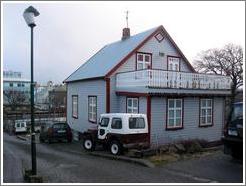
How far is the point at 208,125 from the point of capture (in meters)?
20.1

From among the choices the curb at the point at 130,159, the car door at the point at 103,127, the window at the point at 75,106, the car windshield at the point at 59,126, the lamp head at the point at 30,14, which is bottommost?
the curb at the point at 130,159

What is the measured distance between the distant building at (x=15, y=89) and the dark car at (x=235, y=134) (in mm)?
51959

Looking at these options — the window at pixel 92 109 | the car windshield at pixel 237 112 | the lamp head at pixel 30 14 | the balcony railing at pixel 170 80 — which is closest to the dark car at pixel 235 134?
the car windshield at pixel 237 112

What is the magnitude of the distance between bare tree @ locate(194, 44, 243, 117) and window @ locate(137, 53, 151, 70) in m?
17.8

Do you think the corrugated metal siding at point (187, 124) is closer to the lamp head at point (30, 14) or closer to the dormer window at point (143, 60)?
the dormer window at point (143, 60)

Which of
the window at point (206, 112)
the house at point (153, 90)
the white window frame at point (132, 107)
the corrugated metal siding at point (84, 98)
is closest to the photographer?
the house at point (153, 90)

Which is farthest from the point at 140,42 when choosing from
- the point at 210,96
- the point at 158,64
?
the point at 210,96

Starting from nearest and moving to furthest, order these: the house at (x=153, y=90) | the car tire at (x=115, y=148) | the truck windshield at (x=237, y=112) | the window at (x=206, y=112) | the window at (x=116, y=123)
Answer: the truck windshield at (x=237, y=112) → the car tire at (x=115, y=148) → the window at (x=116, y=123) → the house at (x=153, y=90) → the window at (x=206, y=112)

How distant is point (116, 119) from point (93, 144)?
2.57 meters

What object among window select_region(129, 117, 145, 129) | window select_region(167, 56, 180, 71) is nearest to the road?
window select_region(129, 117, 145, 129)

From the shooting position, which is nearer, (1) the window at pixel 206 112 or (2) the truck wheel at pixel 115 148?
(2) the truck wheel at pixel 115 148

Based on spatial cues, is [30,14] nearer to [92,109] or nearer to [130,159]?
[130,159]

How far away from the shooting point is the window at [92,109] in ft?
73.3

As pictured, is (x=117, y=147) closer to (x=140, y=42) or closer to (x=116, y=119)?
(x=116, y=119)
